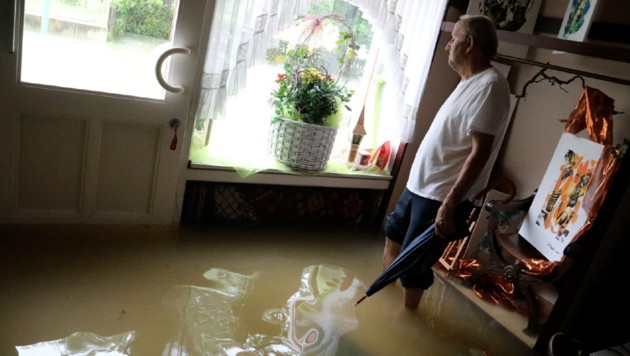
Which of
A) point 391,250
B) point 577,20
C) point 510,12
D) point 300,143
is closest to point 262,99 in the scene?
point 300,143

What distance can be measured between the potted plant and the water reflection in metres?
0.67

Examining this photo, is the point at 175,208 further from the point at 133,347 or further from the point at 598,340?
the point at 598,340

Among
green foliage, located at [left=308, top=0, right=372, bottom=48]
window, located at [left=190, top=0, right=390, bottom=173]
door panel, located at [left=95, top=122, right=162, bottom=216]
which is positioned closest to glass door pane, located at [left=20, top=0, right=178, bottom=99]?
door panel, located at [left=95, top=122, right=162, bottom=216]

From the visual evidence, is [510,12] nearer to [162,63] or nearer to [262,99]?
[262,99]

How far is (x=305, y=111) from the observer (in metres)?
2.42

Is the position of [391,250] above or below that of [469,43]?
below

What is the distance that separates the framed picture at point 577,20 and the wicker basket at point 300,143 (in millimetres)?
1279

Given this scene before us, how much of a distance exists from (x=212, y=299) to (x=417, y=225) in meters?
0.94

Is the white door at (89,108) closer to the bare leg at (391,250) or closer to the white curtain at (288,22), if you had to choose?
the white curtain at (288,22)

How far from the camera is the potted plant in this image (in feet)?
7.89

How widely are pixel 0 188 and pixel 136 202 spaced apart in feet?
1.88

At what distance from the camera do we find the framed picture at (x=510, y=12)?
2416mm

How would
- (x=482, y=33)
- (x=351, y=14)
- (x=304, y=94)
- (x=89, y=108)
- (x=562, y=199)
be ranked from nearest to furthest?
(x=482, y=33)
(x=89, y=108)
(x=562, y=199)
(x=304, y=94)
(x=351, y=14)

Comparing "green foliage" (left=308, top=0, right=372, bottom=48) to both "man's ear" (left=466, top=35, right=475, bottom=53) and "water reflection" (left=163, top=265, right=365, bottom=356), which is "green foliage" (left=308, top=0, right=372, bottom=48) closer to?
"man's ear" (left=466, top=35, right=475, bottom=53)
